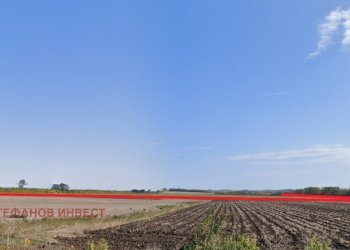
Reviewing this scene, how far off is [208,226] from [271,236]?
17.5 metres

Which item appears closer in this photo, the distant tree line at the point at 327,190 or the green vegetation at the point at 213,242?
the green vegetation at the point at 213,242

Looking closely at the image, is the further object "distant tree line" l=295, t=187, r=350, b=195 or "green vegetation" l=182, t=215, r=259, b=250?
"distant tree line" l=295, t=187, r=350, b=195

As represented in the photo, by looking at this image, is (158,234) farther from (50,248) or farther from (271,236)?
(50,248)

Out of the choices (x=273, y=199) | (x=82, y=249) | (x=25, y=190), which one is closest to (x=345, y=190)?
(x=273, y=199)

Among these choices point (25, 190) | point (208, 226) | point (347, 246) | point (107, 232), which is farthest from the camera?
point (25, 190)

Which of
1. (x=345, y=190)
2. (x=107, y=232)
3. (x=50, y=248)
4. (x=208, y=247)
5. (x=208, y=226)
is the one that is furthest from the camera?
(x=345, y=190)

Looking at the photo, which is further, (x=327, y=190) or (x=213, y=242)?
(x=327, y=190)

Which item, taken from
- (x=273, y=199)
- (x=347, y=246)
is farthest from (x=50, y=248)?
(x=273, y=199)

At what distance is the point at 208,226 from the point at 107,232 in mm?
19192

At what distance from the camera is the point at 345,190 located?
14038cm

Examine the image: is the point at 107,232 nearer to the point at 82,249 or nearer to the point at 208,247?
the point at 82,249

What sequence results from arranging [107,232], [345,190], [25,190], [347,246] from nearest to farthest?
[347,246], [107,232], [25,190], [345,190]

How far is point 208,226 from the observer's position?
12.1m

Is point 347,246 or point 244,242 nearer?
point 244,242
